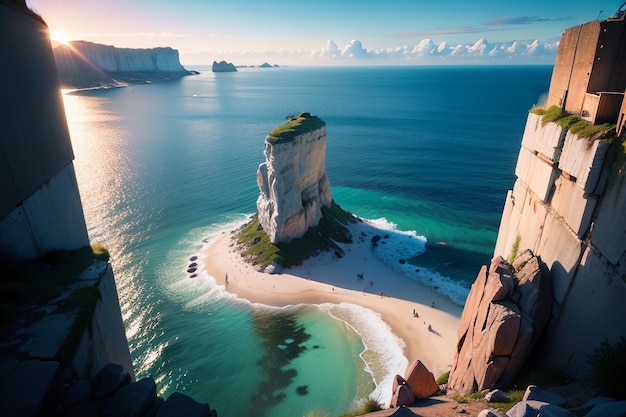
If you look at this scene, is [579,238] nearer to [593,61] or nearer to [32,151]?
[593,61]

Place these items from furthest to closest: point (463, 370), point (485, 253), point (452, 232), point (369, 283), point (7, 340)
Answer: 1. point (452, 232)
2. point (485, 253)
3. point (369, 283)
4. point (463, 370)
5. point (7, 340)

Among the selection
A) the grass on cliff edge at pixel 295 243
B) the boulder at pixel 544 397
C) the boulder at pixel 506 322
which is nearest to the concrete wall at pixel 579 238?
the boulder at pixel 506 322

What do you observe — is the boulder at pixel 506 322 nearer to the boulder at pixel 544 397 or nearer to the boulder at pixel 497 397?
the boulder at pixel 497 397

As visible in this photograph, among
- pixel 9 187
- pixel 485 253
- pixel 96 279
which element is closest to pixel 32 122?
pixel 9 187

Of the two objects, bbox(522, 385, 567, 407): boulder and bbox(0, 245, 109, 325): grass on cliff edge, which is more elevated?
bbox(0, 245, 109, 325): grass on cliff edge

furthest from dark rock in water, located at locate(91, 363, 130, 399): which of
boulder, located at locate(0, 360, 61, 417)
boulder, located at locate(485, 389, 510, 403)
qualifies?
boulder, located at locate(485, 389, 510, 403)

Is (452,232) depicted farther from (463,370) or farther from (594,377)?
(594,377)

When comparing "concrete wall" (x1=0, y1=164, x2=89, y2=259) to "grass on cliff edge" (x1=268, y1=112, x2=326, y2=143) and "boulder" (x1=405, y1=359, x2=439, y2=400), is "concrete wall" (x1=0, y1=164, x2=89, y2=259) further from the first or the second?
"grass on cliff edge" (x1=268, y1=112, x2=326, y2=143)

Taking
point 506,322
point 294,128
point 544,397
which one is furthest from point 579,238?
point 294,128
